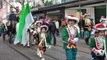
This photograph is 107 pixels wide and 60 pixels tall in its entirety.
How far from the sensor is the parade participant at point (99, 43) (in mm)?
7930

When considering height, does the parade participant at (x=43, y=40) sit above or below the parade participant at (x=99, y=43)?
below

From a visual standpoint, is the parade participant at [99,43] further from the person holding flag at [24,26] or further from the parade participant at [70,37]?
the person holding flag at [24,26]

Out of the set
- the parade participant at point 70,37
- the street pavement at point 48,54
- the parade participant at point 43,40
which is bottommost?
the street pavement at point 48,54

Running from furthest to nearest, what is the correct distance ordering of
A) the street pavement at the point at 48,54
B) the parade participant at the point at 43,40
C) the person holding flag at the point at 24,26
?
the person holding flag at the point at 24,26 < the street pavement at the point at 48,54 < the parade participant at the point at 43,40

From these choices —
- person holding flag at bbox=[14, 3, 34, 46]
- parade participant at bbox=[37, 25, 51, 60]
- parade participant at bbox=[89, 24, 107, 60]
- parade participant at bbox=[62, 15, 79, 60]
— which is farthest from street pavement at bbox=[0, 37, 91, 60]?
parade participant at bbox=[89, 24, 107, 60]

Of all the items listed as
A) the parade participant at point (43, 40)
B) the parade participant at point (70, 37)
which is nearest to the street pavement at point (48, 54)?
the parade participant at point (43, 40)

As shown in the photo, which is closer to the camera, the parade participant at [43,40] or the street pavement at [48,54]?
the parade participant at [43,40]

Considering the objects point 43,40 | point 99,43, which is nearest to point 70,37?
point 99,43

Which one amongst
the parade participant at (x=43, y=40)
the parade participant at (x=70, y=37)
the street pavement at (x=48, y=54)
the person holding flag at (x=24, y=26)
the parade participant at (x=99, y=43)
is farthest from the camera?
the person holding flag at (x=24, y=26)

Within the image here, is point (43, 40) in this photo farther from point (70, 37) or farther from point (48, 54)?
point (70, 37)

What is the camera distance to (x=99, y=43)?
26.2ft

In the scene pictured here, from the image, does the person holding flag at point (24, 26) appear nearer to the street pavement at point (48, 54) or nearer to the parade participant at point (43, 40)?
the street pavement at point (48, 54)

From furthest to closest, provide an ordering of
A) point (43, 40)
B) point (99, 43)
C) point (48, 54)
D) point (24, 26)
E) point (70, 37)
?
point (24, 26)
point (48, 54)
point (43, 40)
point (70, 37)
point (99, 43)

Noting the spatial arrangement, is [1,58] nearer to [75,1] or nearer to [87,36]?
[87,36]
